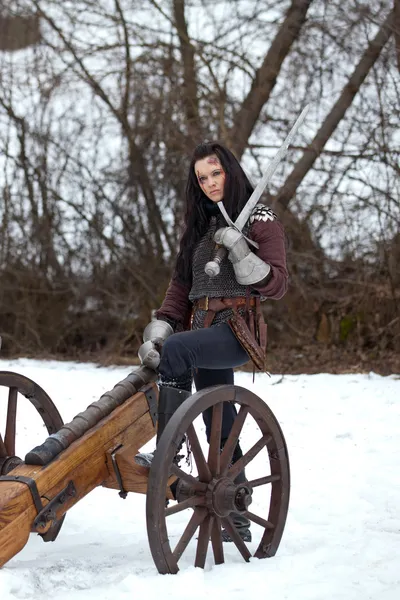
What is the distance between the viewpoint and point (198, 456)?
283 centimetres

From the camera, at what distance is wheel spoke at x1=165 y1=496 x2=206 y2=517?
2672 millimetres

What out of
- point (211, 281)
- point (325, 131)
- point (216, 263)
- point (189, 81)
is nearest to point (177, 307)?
point (211, 281)

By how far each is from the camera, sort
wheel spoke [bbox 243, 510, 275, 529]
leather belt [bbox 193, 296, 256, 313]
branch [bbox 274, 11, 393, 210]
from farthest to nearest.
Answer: branch [bbox 274, 11, 393, 210] < leather belt [bbox 193, 296, 256, 313] < wheel spoke [bbox 243, 510, 275, 529]

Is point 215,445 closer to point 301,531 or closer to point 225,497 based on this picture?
point 225,497

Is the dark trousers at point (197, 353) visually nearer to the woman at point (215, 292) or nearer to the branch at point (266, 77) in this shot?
the woman at point (215, 292)

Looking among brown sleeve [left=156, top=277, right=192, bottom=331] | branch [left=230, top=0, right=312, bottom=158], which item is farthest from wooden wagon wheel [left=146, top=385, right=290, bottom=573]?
branch [left=230, top=0, right=312, bottom=158]

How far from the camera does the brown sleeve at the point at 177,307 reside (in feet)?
11.1

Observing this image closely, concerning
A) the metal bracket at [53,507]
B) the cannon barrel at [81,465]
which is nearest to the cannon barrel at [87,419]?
the cannon barrel at [81,465]

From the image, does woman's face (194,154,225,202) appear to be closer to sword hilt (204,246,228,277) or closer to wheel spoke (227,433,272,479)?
sword hilt (204,246,228,277)

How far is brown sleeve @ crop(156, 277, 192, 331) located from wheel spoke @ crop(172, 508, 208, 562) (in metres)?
0.82

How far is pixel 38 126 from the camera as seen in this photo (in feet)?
33.1

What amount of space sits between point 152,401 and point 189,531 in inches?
22.4

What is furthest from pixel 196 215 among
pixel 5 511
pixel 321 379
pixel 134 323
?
pixel 134 323

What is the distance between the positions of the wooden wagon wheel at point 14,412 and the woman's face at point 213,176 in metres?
1.05
